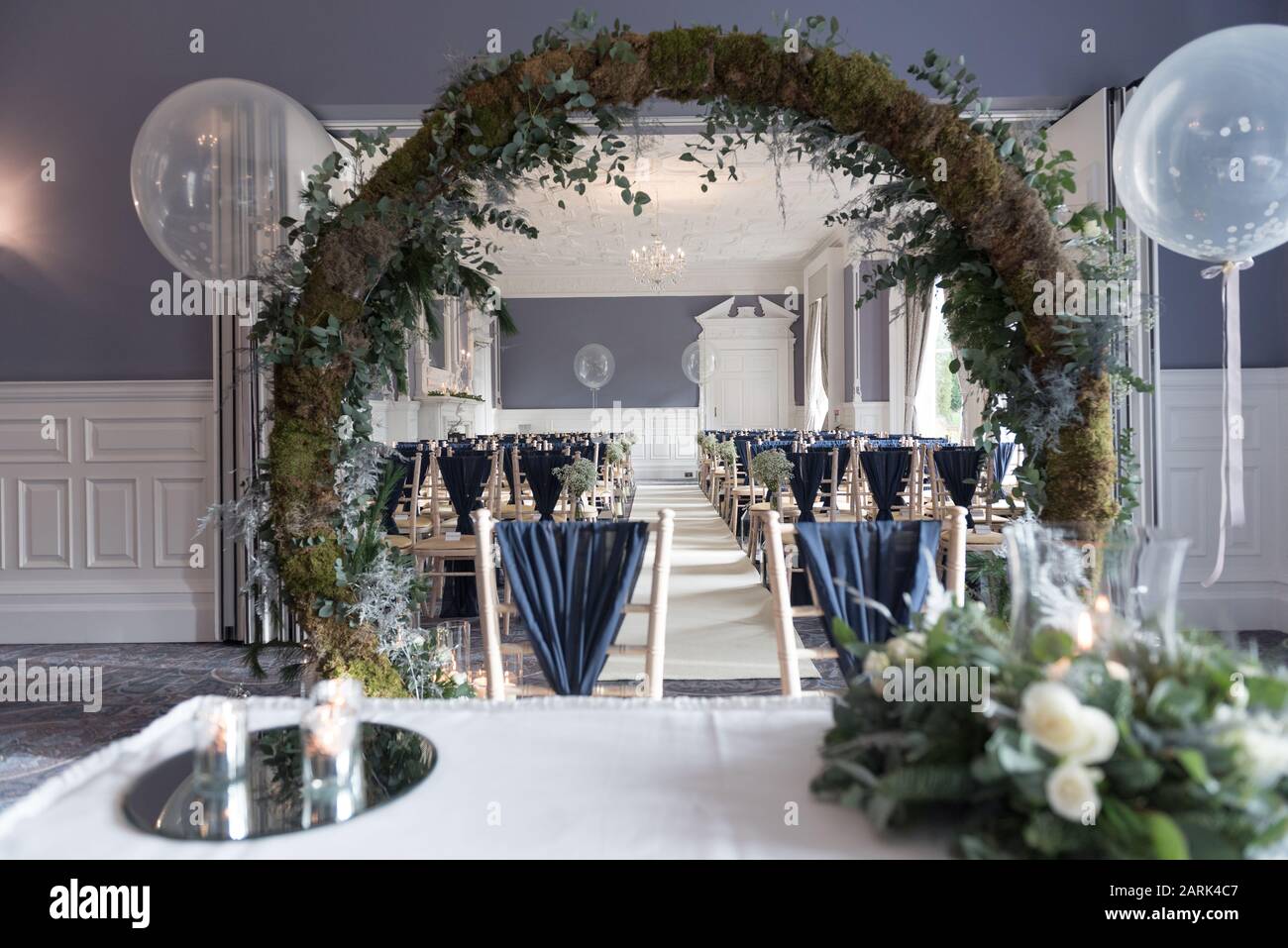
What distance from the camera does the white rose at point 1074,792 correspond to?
75 centimetres

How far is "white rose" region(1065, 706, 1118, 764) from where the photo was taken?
752 mm

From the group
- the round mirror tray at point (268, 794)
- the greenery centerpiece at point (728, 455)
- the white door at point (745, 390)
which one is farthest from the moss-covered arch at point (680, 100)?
the white door at point (745, 390)

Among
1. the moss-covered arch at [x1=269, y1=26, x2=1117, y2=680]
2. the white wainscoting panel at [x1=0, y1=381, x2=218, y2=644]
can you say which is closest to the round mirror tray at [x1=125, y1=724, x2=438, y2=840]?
the moss-covered arch at [x1=269, y1=26, x2=1117, y2=680]

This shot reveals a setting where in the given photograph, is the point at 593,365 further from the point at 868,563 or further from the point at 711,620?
the point at 868,563

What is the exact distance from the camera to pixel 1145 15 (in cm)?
455

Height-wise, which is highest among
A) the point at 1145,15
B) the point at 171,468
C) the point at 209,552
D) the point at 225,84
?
the point at 1145,15

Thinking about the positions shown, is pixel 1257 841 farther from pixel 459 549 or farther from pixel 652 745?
pixel 459 549

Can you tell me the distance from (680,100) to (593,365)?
11825 millimetres

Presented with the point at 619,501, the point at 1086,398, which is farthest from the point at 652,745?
the point at 619,501

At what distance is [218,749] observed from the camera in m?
1.02

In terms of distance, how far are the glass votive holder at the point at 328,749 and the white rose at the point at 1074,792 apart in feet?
2.47

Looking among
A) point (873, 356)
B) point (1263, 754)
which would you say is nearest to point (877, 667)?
point (1263, 754)

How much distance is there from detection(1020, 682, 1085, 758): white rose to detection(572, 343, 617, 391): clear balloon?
14152mm
